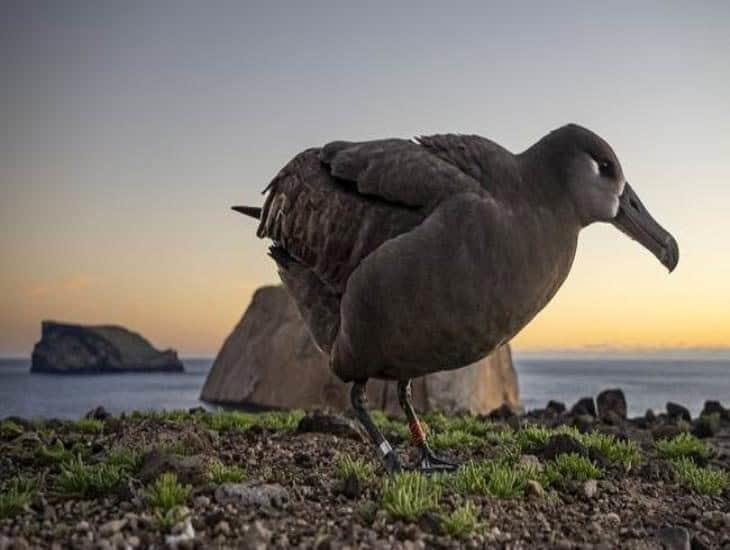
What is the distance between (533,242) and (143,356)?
62.5 m

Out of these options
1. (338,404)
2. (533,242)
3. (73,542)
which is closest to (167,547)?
(73,542)

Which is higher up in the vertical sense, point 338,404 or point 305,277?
point 305,277

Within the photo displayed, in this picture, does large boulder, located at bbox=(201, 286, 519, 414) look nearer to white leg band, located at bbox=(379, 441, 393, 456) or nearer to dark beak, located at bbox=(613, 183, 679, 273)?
white leg band, located at bbox=(379, 441, 393, 456)

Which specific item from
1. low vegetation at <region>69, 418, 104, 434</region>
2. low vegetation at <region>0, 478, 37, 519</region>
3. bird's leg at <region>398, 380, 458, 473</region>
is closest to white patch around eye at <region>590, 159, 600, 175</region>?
bird's leg at <region>398, 380, 458, 473</region>

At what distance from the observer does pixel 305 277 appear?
7102 millimetres

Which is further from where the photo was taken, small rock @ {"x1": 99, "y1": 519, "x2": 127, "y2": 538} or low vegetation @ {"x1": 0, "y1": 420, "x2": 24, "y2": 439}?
low vegetation @ {"x1": 0, "y1": 420, "x2": 24, "y2": 439}

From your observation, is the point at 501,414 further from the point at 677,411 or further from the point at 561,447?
the point at 561,447

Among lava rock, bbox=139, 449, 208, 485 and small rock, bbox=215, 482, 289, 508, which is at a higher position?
lava rock, bbox=139, 449, 208, 485

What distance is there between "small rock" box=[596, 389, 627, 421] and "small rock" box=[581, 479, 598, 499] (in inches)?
268

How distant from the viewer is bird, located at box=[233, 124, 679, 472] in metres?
5.98

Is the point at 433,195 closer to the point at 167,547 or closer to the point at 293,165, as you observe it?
the point at 293,165

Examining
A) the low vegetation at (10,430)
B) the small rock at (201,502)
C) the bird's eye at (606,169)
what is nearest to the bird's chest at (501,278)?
the bird's eye at (606,169)

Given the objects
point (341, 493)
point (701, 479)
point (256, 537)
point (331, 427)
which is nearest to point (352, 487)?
point (341, 493)

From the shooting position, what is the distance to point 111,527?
5168 mm
